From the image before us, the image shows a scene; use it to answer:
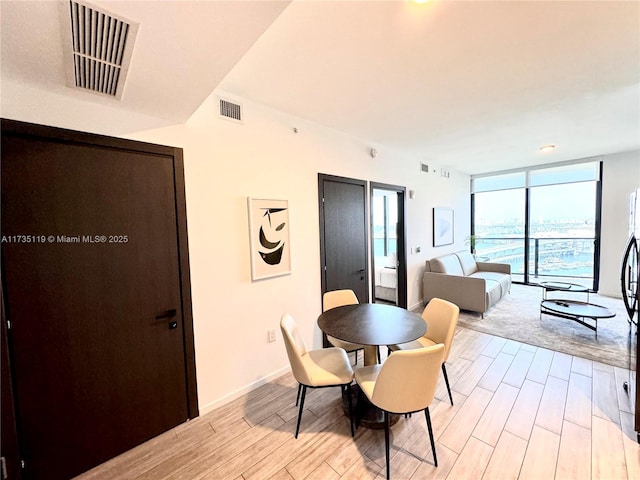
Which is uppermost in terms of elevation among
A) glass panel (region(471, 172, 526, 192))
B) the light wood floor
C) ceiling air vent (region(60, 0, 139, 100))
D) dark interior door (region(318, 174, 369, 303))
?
glass panel (region(471, 172, 526, 192))

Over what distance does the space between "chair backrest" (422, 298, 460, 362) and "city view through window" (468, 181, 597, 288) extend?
5.13 m

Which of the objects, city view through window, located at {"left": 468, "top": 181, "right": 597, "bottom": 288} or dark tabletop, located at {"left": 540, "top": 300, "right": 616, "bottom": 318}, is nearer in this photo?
dark tabletop, located at {"left": 540, "top": 300, "right": 616, "bottom": 318}

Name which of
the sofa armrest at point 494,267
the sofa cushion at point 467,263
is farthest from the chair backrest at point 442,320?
the sofa armrest at point 494,267

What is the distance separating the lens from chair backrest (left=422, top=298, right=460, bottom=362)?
6.82ft

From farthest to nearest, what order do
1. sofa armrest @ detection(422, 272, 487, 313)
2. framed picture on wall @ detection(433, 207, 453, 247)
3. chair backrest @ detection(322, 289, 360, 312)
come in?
framed picture on wall @ detection(433, 207, 453, 247) < sofa armrest @ detection(422, 272, 487, 313) < chair backrest @ detection(322, 289, 360, 312)

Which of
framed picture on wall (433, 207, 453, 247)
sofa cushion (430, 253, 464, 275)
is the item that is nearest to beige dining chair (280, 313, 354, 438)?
sofa cushion (430, 253, 464, 275)

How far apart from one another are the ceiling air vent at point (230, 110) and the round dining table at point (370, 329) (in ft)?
6.32

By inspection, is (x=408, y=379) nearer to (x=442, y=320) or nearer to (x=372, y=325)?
(x=372, y=325)

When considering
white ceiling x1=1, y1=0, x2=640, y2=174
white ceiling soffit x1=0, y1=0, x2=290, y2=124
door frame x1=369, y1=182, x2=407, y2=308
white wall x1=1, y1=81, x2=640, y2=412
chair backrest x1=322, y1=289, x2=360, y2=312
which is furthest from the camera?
door frame x1=369, y1=182, x2=407, y2=308

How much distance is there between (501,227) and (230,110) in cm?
680

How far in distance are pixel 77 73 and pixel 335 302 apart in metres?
2.52

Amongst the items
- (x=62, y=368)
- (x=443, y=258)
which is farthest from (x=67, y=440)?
(x=443, y=258)

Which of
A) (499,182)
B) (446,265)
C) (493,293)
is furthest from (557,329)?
(499,182)

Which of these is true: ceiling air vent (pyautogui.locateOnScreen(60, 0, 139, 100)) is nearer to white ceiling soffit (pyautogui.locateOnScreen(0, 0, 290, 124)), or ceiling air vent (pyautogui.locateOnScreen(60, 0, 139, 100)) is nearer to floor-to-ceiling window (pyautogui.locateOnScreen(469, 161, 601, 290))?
white ceiling soffit (pyautogui.locateOnScreen(0, 0, 290, 124))
